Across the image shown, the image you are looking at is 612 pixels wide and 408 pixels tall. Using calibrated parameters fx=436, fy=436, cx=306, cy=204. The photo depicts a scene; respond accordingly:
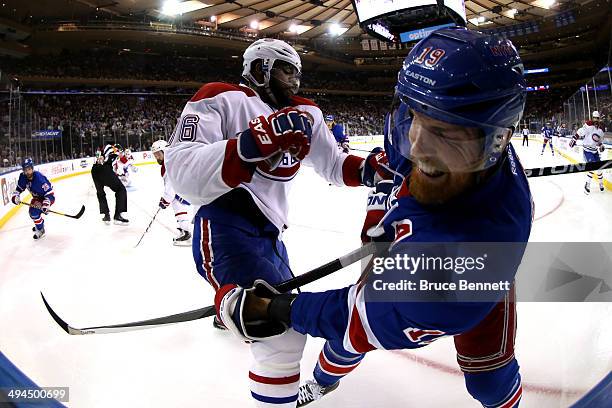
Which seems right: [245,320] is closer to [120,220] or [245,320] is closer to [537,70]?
[120,220]

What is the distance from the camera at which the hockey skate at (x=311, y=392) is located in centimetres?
198

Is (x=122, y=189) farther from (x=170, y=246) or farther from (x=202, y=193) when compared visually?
(x=202, y=193)

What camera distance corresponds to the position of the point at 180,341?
2.77 meters

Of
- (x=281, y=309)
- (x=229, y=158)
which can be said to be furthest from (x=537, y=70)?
(x=281, y=309)

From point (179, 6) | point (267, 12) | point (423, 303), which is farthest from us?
point (267, 12)

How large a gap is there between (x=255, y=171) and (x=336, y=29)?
86.4ft

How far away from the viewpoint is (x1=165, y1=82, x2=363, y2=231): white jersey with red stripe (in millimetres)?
1364

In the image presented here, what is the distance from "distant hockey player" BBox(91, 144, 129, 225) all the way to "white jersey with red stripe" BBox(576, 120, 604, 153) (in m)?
8.22

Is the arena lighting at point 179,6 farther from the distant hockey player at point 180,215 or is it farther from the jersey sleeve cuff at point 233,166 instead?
the jersey sleeve cuff at point 233,166

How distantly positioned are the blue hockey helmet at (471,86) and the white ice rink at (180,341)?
1519mm

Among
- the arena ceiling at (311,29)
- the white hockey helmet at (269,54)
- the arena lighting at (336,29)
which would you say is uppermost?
the arena lighting at (336,29)

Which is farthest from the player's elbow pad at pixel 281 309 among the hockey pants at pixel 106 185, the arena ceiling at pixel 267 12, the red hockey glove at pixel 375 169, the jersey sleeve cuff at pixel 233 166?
the arena ceiling at pixel 267 12

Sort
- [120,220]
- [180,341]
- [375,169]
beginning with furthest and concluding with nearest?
[120,220] → [180,341] → [375,169]

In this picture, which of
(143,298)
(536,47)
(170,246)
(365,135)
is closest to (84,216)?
(170,246)
